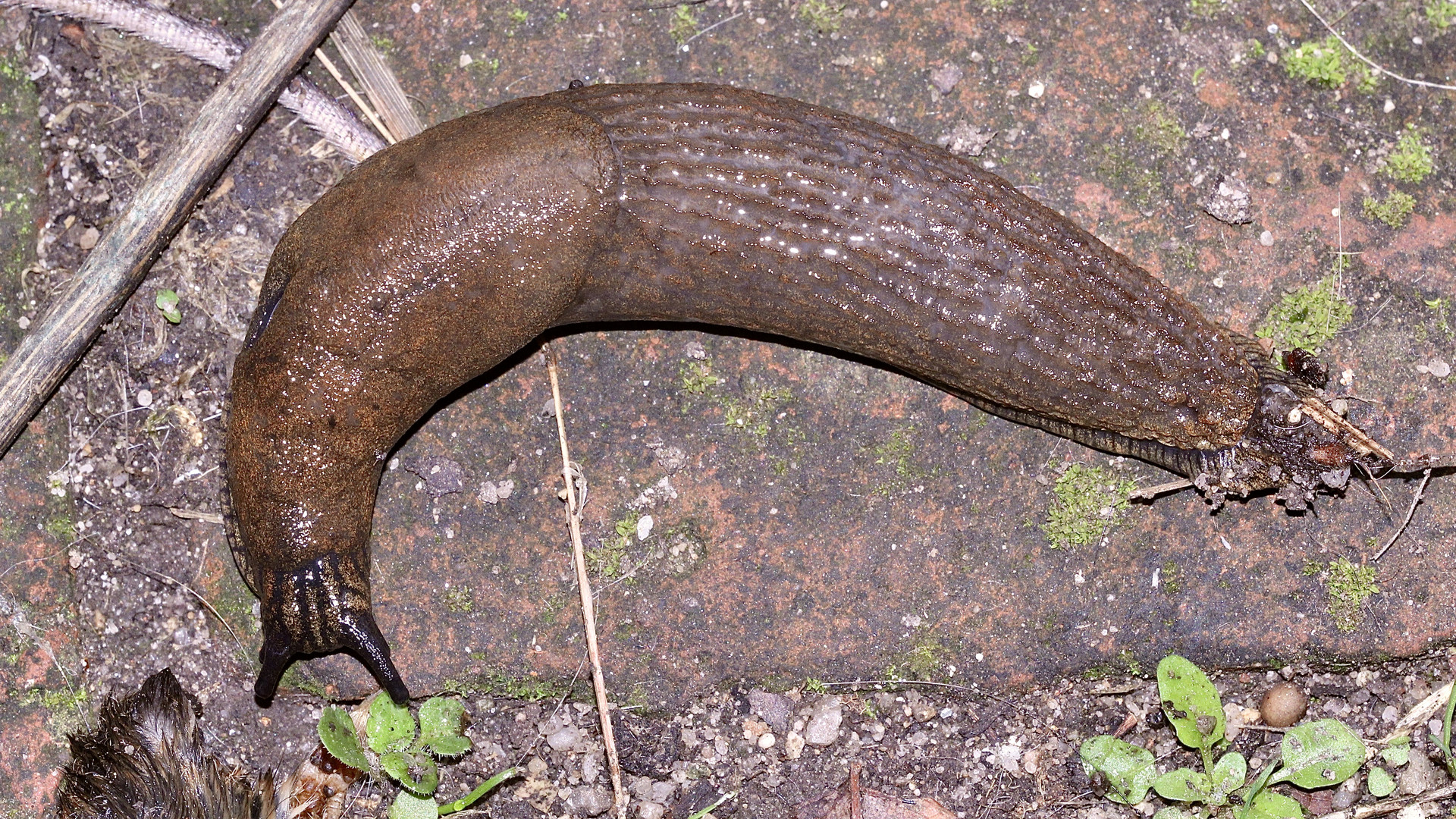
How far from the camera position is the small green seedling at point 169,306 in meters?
4.80

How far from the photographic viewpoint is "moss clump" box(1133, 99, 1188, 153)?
15.7 feet

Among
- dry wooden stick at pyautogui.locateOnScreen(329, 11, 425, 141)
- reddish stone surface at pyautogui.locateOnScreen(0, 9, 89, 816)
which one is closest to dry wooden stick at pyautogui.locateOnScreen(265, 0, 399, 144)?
dry wooden stick at pyautogui.locateOnScreen(329, 11, 425, 141)

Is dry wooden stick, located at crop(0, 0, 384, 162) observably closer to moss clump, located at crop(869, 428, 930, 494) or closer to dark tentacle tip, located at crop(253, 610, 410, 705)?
dark tentacle tip, located at crop(253, 610, 410, 705)

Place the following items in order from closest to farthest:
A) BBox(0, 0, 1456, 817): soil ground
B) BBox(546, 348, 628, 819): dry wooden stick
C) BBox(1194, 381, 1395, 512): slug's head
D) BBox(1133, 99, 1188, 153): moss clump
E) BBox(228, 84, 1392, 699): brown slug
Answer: BBox(228, 84, 1392, 699): brown slug < BBox(1194, 381, 1395, 512): slug's head < BBox(546, 348, 628, 819): dry wooden stick < BBox(0, 0, 1456, 817): soil ground < BBox(1133, 99, 1188, 153): moss clump

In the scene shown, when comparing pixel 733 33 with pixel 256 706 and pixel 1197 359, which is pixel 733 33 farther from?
pixel 256 706

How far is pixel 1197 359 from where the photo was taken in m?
4.29

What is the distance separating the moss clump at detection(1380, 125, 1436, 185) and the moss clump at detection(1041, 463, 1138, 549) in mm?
1663

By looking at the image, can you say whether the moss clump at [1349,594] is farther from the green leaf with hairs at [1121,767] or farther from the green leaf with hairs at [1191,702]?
the green leaf with hairs at [1121,767]

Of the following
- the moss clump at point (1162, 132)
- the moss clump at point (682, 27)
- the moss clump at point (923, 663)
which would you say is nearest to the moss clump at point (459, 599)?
the moss clump at point (923, 663)

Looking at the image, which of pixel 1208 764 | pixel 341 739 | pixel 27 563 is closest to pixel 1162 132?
pixel 1208 764

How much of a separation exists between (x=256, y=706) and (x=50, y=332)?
1.68 meters

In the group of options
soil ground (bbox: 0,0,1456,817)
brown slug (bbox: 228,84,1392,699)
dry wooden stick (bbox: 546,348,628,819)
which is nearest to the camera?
Answer: brown slug (bbox: 228,84,1392,699)

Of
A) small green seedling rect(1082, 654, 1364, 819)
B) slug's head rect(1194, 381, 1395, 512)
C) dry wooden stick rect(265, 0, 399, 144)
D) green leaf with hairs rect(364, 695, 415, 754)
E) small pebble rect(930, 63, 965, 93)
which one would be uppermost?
dry wooden stick rect(265, 0, 399, 144)

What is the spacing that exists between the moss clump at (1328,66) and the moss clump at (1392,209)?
47cm
